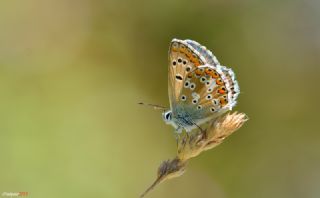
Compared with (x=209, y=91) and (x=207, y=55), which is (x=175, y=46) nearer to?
(x=207, y=55)

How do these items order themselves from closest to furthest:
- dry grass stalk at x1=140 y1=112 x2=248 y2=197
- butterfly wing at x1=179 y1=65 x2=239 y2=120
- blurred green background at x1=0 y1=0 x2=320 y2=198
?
dry grass stalk at x1=140 y1=112 x2=248 y2=197, butterfly wing at x1=179 y1=65 x2=239 y2=120, blurred green background at x1=0 y1=0 x2=320 y2=198

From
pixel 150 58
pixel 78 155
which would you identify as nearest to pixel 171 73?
pixel 78 155

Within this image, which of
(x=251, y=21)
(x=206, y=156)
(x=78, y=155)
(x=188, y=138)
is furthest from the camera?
(x=251, y=21)

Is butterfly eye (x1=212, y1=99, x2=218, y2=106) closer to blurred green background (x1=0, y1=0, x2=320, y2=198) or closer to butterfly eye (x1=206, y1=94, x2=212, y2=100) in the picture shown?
butterfly eye (x1=206, y1=94, x2=212, y2=100)

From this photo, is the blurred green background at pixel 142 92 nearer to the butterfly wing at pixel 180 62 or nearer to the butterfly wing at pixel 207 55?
the butterfly wing at pixel 180 62

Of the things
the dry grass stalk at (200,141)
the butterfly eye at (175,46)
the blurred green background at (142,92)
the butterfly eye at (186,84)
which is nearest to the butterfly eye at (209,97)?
the butterfly eye at (186,84)

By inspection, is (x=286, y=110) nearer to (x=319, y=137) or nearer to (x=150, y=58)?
(x=319, y=137)

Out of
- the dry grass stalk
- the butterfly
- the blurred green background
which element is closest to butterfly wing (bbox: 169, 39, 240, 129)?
the butterfly
